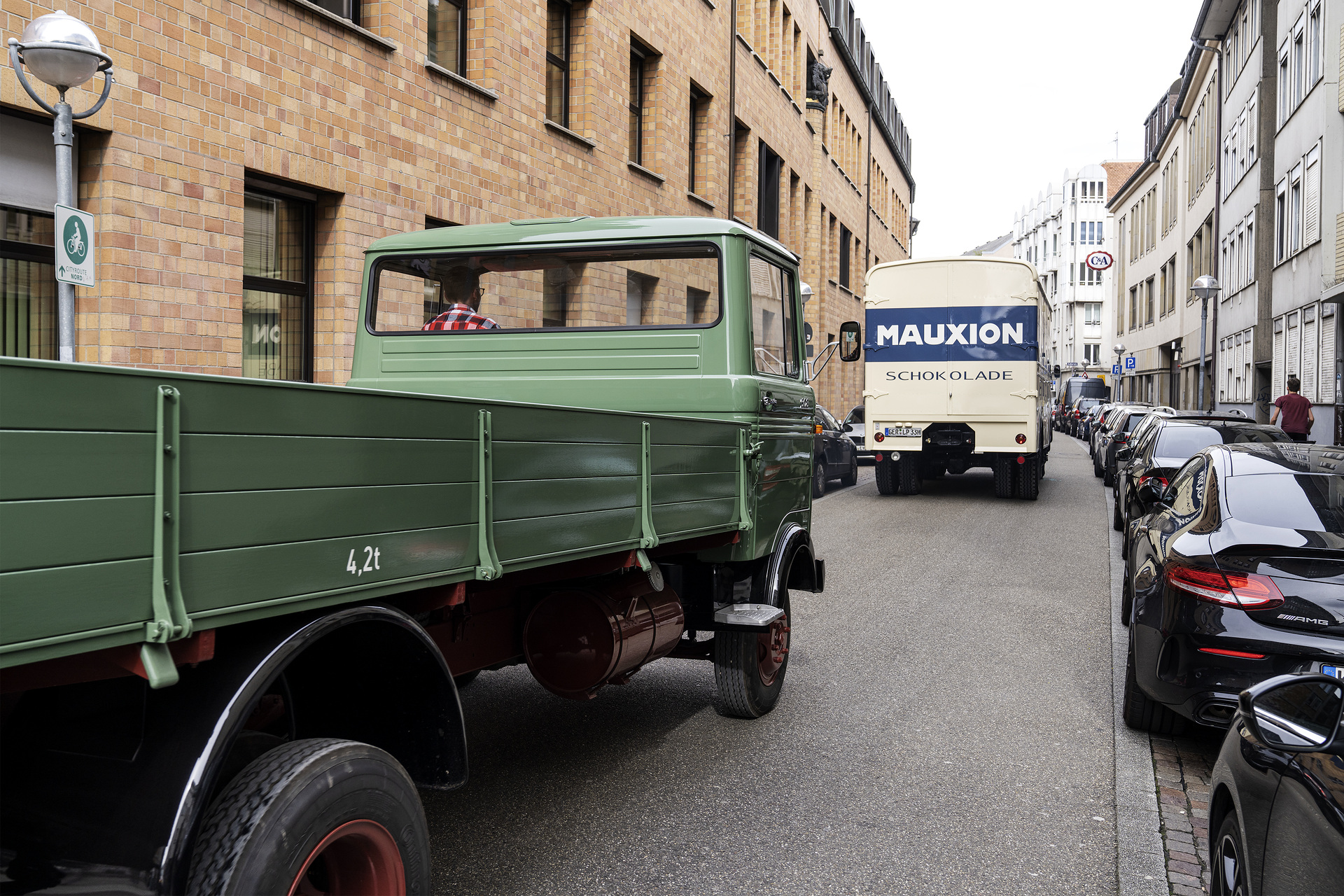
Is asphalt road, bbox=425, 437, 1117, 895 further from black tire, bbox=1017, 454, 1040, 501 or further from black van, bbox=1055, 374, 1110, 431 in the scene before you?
black van, bbox=1055, 374, 1110, 431

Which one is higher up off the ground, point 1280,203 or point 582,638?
point 1280,203

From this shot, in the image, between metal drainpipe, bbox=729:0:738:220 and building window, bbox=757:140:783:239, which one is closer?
metal drainpipe, bbox=729:0:738:220

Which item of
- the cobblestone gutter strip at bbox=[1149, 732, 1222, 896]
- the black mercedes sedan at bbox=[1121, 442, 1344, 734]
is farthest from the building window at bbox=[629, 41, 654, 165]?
the cobblestone gutter strip at bbox=[1149, 732, 1222, 896]

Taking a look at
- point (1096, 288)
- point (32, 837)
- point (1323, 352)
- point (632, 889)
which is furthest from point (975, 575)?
point (1096, 288)

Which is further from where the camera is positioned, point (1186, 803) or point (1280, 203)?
point (1280, 203)

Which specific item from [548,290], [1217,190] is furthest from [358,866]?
[1217,190]

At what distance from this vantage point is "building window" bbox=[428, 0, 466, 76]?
1298cm

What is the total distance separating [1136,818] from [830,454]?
49.1 feet

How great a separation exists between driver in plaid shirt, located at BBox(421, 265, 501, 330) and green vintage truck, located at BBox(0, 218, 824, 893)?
1.61 meters

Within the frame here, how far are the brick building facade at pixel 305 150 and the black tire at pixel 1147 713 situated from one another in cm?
719

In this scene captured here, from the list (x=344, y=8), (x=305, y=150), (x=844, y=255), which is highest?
(x=844, y=255)

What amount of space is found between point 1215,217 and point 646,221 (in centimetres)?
3804

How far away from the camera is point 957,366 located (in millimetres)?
17406

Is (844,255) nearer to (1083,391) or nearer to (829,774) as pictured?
(1083,391)
